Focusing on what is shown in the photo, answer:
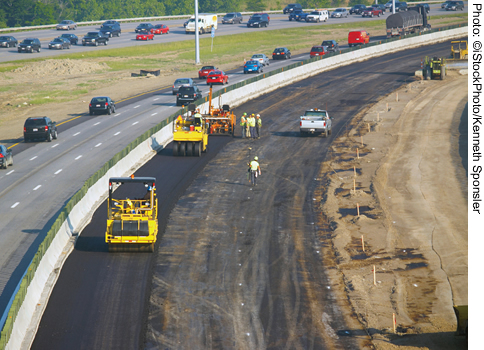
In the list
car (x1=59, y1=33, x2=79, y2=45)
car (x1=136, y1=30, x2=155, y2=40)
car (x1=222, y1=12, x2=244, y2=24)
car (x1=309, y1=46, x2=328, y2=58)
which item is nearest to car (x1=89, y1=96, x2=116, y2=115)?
car (x1=309, y1=46, x2=328, y2=58)

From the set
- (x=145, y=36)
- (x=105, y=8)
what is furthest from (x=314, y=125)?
(x=105, y=8)

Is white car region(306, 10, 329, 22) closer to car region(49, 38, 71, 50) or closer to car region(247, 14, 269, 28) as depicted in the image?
car region(247, 14, 269, 28)

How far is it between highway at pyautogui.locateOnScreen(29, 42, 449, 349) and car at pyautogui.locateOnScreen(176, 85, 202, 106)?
18340 mm

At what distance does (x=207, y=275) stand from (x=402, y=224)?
10.6 meters

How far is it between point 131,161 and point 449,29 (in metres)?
A: 76.1

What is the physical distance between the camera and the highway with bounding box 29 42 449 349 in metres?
20.2

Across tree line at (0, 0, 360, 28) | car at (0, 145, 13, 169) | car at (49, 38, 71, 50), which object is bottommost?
car at (0, 145, 13, 169)

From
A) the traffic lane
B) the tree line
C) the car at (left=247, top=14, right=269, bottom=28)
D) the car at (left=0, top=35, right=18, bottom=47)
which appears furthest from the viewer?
the tree line

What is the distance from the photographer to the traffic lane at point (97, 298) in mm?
19812

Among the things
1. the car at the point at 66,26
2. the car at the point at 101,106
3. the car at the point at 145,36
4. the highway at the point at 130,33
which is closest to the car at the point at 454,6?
the highway at the point at 130,33

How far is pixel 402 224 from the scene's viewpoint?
30.8 m

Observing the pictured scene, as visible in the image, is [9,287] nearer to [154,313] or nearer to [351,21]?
[154,313]

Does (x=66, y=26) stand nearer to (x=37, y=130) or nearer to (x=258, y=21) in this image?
(x=258, y=21)
